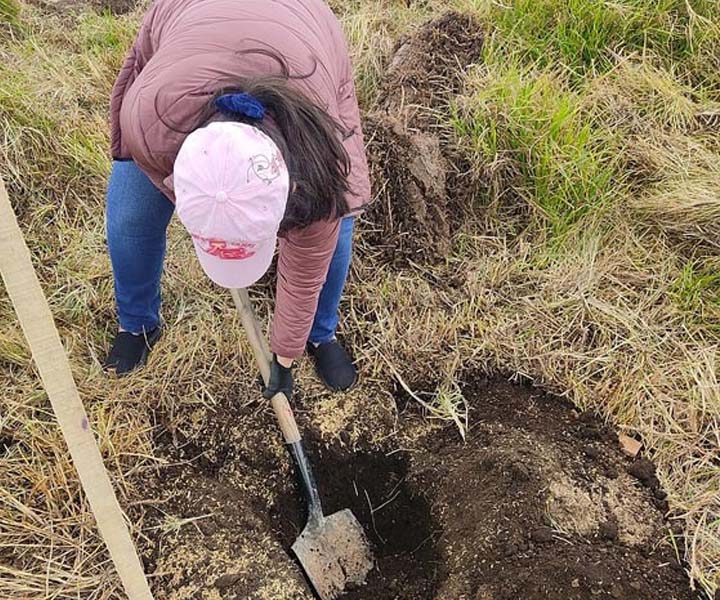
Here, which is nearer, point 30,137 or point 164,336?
point 164,336

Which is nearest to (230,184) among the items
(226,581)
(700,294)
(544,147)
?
(226,581)

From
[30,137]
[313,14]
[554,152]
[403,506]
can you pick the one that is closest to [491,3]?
[554,152]

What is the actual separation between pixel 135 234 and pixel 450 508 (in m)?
1.10

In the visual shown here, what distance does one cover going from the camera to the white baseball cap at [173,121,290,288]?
46.5 inches

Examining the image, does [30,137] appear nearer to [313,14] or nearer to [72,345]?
[72,345]

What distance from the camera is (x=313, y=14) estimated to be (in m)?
1.59

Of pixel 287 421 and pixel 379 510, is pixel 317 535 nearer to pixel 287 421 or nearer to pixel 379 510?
pixel 379 510

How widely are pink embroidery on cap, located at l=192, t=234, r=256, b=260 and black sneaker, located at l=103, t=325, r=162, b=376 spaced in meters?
0.93

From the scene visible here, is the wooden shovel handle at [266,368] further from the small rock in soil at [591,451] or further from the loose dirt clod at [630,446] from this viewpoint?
the loose dirt clod at [630,446]

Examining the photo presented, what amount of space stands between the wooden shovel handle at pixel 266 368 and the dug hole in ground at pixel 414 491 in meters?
0.12

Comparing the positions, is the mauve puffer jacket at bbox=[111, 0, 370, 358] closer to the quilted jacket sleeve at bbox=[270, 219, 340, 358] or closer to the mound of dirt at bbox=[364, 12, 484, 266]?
the quilted jacket sleeve at bbox=[270, 219, 340, 358]

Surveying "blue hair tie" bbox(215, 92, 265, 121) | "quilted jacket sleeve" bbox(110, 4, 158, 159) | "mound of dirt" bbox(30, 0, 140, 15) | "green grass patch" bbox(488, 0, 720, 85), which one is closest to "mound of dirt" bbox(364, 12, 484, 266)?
"green grass patch" bbox(488, 0, 720, 85)

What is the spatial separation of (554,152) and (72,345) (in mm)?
1736

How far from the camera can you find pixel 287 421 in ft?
6.35
